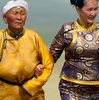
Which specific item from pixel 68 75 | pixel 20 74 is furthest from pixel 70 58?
pixel 20 74

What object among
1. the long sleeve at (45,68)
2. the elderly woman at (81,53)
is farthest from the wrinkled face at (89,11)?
the long sleeve at (45,68)

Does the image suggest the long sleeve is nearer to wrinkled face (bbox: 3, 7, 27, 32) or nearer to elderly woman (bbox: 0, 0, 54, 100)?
elderly woman (bbox: 0, 0, 54, 100)

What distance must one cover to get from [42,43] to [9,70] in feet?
0.93

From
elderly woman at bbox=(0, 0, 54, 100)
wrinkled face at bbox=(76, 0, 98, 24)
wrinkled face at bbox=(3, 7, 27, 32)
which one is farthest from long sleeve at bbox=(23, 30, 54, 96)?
wrinkled face at bbox=(76, 0, 98, 24)

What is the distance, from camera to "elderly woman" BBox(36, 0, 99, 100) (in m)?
4.12

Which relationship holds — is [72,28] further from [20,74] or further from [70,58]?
[20,74]

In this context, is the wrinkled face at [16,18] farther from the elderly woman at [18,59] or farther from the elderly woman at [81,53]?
the elderly woman at [81,53]

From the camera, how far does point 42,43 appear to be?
4.07 m

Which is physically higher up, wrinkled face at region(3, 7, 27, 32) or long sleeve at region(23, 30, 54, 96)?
wrinkled face at region(3, 7, 27, 32)

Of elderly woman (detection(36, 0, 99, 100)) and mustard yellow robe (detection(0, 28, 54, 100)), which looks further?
elderly woman (detection(36, 0, 99, 100))

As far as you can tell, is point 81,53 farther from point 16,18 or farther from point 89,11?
point 16,18

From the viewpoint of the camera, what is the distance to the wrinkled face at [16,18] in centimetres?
399

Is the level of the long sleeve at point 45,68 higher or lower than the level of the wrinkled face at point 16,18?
lower

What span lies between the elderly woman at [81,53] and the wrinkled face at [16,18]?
302 millimetres
